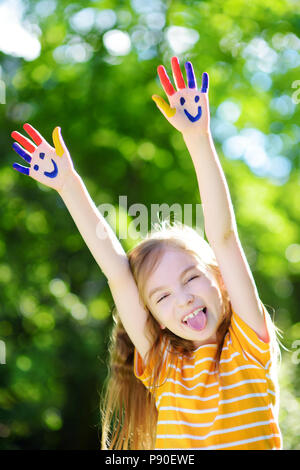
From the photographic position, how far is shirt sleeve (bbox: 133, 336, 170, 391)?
1.52m

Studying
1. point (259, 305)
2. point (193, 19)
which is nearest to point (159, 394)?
point (259, 305)

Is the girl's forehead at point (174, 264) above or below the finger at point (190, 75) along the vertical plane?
below

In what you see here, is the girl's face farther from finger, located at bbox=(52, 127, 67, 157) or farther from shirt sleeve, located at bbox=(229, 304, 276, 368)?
finger, located at bbox=(52, 127, 67, 157)

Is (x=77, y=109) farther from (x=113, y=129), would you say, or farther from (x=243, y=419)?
(x=243, y=419)

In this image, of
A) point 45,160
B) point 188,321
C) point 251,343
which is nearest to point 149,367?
point 188,321

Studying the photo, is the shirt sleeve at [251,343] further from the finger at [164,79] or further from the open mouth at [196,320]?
the finger at [164,79]

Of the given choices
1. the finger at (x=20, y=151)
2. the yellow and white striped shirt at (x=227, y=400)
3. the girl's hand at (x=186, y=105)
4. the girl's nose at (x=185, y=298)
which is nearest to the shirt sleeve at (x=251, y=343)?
the yellow and white striped shirt at (x=227, y=400)

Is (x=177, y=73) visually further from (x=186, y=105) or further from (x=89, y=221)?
(x=89, y=221)

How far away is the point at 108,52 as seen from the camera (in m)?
4.93

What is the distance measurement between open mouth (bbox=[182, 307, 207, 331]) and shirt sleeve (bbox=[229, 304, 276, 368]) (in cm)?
8

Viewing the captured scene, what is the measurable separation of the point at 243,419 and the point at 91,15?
14.3 feet

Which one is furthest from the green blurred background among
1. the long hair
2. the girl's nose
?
the girl's nose

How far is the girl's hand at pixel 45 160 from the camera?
1.53 meters

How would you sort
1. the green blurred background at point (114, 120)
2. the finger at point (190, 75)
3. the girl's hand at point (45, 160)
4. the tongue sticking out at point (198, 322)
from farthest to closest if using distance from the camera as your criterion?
1. the green blurred background at point (114, 120)
2. the girl's hand at point (45, 160)
3. the tongue sticking out at point (198, 322)
4. the finger at point (190, 75)
